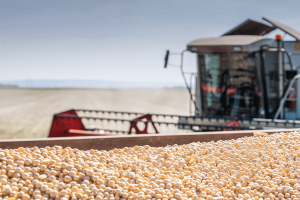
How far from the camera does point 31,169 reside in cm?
163

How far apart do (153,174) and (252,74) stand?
4.12 m

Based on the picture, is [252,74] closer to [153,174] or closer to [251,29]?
[251,29]

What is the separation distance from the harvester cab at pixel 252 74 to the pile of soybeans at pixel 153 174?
3.24 metres

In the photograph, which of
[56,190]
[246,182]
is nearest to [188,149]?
[246,182]

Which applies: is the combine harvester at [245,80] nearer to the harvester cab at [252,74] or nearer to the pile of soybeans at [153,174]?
the harvester cab at [252,74]

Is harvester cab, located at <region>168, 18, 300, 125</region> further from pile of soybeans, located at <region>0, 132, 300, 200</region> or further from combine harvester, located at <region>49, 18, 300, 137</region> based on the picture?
pile of soybeans, located at <region>0, 132, 300, 200</region>

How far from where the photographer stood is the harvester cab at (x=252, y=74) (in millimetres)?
5074

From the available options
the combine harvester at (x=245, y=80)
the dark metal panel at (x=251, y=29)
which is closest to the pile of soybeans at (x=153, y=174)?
the combine harvester at (x=245, y=80)

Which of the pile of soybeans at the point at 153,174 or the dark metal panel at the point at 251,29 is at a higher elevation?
the dark metal panel at the point at 251,29

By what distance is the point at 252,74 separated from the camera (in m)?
5.24

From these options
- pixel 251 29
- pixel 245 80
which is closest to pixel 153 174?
pixel 245 80

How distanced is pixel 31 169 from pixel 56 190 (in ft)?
0.89

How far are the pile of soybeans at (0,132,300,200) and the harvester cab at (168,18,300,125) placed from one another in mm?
3235

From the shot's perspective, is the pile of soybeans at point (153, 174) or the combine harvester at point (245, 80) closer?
the pile of soybeans at point (153, 174)
